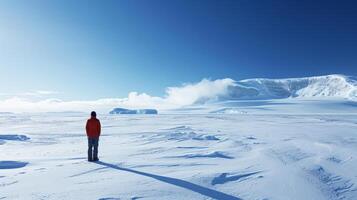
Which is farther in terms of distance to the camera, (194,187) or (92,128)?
(92,128)

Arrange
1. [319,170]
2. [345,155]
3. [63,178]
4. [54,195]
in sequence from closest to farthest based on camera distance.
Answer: [54,195]
[63,178]
[319,170]
[345,155]

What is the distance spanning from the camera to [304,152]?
10.3 m

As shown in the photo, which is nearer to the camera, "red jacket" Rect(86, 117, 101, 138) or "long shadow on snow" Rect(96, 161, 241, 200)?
"long shadow on snow" Rect(96, 161, 241, 200)

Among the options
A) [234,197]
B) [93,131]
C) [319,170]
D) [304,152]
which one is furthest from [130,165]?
[304,152]

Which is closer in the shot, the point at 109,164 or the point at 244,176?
the point at 244,176

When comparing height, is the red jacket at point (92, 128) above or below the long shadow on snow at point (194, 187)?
above

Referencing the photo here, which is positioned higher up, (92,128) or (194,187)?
(92,128)

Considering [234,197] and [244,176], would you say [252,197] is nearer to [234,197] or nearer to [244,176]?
[234,197]

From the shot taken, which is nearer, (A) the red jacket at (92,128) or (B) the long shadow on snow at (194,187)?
(B) the long shadow on snow at (194,187)

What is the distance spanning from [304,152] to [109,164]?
605 centimetres

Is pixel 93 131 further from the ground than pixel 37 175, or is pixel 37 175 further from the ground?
pixel 93 131

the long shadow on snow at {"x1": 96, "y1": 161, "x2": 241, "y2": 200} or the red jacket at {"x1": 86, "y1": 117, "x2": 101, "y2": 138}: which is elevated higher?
the red jacket at {"x1": 86, "y1": 117, "x2": 101, "y2": 138}

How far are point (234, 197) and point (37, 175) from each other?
4026 mm

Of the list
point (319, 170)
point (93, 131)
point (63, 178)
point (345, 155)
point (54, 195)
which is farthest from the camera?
point (345, 155)
